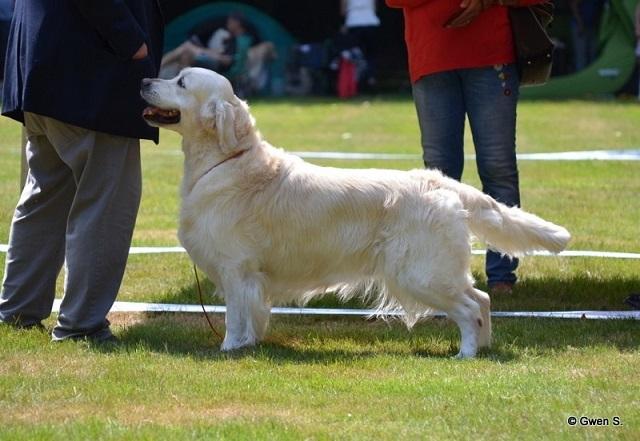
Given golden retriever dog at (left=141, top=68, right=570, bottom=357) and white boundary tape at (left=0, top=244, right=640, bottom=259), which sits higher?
golden retriever dog at (left=141, top=68, right=570, bottom=357)

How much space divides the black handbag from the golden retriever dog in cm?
125

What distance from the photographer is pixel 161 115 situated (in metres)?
5.61

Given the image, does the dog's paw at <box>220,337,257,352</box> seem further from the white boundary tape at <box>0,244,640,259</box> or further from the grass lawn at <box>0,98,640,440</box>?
the white boundary tape at <box>0,244,640,259</box>

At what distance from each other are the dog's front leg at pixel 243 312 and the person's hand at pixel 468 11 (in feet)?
Result: 6.16

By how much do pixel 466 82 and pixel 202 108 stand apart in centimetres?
176

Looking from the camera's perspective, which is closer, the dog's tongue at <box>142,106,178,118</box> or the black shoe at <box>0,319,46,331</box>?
the dog's tongue at <box>142,106,178,118</box>

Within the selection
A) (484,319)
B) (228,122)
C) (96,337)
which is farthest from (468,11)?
(96,337)

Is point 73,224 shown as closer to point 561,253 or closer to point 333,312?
point 333,312

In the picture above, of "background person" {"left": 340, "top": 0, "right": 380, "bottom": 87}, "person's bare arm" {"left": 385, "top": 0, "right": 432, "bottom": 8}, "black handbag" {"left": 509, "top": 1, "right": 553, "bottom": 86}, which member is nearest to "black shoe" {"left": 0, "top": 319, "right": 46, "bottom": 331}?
"person's bare arm" {"left": 385, "top": 0, "right": 432, "bottom": 8}

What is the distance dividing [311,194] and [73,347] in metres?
1.27

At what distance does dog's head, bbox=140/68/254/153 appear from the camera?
18.4 ft

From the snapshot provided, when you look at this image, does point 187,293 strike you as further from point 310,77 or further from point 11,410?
point 310,77

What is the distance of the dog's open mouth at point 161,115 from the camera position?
5555 millimetres

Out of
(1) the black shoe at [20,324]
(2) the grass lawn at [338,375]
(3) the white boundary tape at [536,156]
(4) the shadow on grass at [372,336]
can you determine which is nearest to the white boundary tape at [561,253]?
(2) the grass lawn at [338,375]
